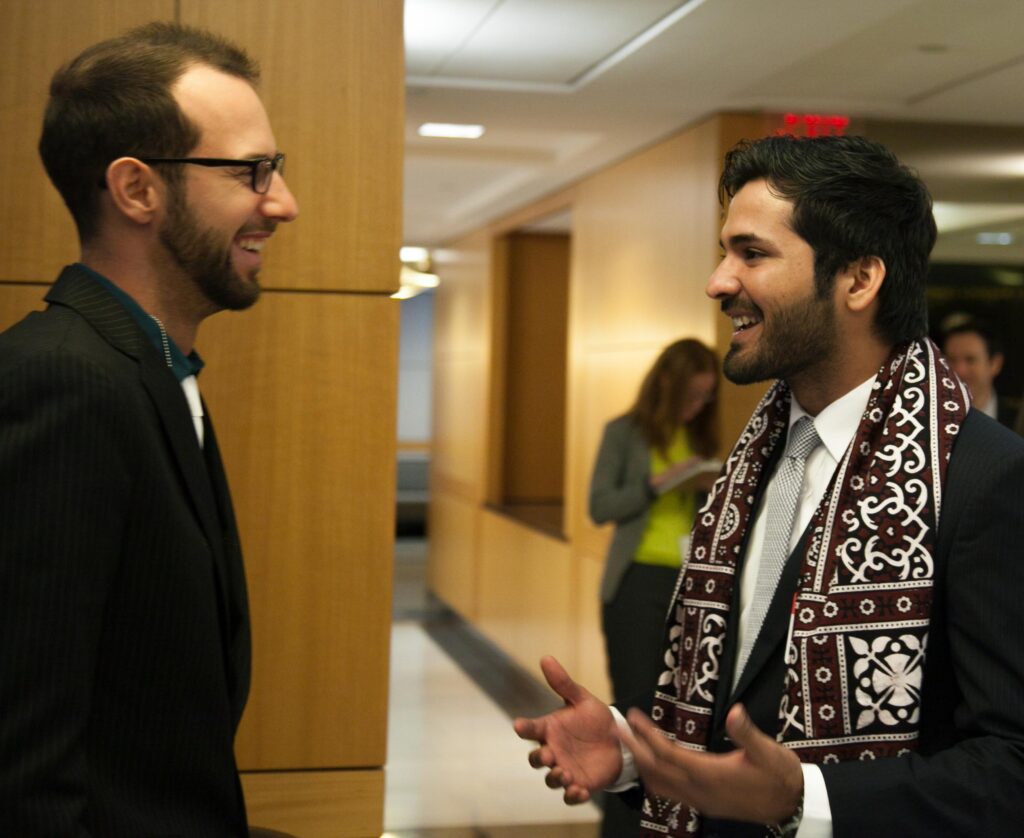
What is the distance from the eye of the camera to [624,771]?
1874 mm

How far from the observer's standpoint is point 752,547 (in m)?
1.97

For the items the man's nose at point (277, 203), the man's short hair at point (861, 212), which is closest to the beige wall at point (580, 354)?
the man's short hair at point (861, 212)

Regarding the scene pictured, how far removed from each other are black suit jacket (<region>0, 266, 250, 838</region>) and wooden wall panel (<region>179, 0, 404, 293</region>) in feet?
3.81

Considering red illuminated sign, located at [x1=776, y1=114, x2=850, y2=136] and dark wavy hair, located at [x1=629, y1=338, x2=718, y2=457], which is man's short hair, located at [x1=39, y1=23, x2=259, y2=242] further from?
red illuminated sign, located at [x1=776, y1=114, x2=850, y2=136]

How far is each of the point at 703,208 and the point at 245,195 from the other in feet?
17.4

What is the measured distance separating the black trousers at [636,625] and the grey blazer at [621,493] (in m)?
0.07

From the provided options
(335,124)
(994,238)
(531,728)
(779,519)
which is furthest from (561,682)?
(994,238)

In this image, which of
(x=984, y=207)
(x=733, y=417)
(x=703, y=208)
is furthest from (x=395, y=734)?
(x=984, y=207)

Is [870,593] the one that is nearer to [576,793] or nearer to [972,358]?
[576,793]

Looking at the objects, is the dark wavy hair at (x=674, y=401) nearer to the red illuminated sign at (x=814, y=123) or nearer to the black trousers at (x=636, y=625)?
the black trousers at (x=636, y=625)

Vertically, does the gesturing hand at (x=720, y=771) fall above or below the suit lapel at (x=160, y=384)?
below

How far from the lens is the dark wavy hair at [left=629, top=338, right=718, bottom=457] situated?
518 cm

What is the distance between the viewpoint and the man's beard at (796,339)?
1.88m

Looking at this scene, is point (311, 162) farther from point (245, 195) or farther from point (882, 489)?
point (882, 489)
